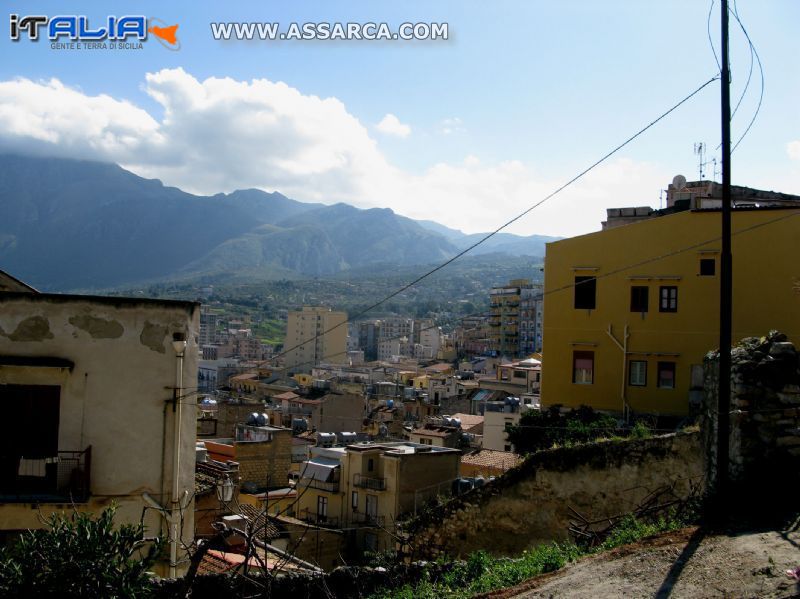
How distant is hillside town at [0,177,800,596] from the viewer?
10133mm

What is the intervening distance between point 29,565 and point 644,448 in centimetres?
1111

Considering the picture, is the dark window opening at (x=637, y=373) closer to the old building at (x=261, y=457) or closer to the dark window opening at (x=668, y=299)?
the dark window opening at (x=668, y=299)

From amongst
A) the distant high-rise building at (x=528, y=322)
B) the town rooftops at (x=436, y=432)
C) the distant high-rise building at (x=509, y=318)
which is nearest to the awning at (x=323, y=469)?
the town rooftops at (x=436, y=432)

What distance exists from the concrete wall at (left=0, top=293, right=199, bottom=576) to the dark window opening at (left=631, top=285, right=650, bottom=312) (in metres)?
16.0

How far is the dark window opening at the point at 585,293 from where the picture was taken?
23781mm

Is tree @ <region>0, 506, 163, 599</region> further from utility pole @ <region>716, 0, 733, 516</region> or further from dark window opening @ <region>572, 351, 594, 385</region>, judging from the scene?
dark window opening @ <region>572, 351, 594, 385</region>

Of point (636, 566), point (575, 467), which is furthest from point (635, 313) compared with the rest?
point (636, 566)

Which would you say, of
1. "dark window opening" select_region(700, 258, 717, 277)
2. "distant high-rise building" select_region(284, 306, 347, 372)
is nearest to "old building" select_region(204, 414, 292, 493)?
"dark window opening" select_region(700, 258, 717, 277)

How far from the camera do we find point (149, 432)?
10.5 meters

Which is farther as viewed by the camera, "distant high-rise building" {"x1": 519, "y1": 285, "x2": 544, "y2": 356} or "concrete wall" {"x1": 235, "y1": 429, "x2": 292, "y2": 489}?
"distant high-rise building" {"x1": 519, "y1": 285, "x2": 544, "y2": 356}

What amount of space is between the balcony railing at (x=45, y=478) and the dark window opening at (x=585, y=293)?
17.1m

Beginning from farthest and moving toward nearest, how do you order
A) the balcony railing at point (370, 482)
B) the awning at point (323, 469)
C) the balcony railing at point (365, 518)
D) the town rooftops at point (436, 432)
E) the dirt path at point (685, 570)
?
the town rooftops at point (436, 432)
the awning at point (323, 469)
the balcony railing at point (370, 482)
the balcony railing at point (365, 518)
the dirt path at point (685, 570)

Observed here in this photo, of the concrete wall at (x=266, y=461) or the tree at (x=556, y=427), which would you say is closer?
the tree at (x=556, y=427)

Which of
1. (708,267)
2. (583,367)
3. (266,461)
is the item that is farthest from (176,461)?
(266,461)
